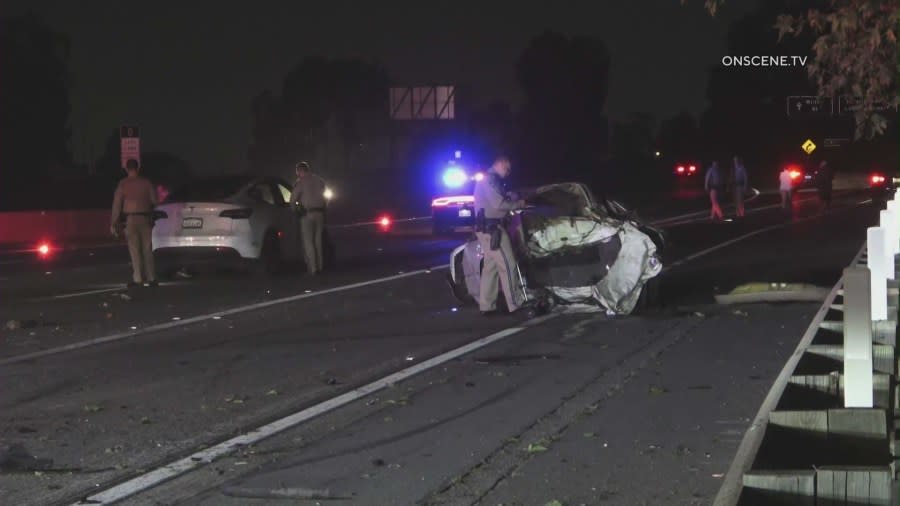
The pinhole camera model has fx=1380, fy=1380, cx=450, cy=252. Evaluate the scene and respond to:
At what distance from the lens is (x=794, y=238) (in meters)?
28.3

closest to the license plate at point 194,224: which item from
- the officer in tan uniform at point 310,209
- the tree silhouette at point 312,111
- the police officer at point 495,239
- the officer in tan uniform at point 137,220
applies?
the officer in tan uniform at point 137,220

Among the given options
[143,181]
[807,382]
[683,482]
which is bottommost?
[683,482]

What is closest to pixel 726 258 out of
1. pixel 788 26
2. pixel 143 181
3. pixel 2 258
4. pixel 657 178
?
pixel 143 181

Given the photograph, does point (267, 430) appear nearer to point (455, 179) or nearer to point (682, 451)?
point (682, 451)

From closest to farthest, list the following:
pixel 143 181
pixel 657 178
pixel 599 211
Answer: pixel 599 211, pixel 143 181, pixel 657 178

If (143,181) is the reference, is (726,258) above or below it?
below

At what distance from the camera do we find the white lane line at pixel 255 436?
7109mm

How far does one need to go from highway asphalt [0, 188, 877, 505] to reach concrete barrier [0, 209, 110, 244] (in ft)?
61.1

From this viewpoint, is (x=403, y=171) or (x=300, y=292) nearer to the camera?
(x=300, y=292)

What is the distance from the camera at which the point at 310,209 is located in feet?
67.8

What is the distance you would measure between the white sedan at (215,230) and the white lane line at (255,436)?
806 cm

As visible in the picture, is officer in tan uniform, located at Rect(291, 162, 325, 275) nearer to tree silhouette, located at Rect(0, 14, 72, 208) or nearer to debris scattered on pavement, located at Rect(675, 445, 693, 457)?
debris scattered on pavement, located at Rect(675, 445, 693, 457)

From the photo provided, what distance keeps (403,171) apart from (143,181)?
76.5 m

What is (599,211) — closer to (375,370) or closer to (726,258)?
(375,370)
